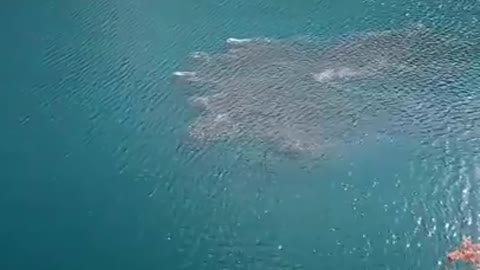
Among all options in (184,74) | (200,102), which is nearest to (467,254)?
(200,102)

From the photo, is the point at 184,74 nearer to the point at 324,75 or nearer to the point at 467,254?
the point at 324,75

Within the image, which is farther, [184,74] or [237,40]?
[237,40]

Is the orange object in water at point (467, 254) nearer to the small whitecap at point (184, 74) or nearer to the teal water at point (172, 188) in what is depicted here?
the teal water at point (172, 188)

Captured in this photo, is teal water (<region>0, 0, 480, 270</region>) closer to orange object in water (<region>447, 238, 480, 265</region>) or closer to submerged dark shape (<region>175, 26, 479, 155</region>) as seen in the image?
orange object in water (<region>447, 238, 480, 265</region>)

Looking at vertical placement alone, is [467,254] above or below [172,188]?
below

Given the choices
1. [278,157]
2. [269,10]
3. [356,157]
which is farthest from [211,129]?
[269,10]

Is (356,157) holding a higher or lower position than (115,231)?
higher

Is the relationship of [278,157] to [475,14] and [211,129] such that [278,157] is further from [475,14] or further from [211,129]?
[475,14]
